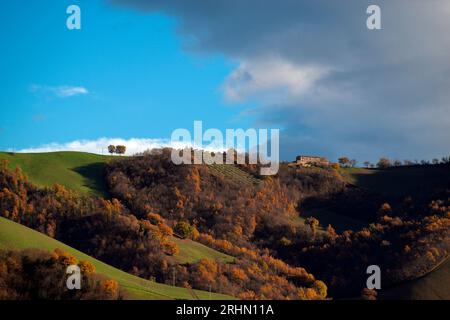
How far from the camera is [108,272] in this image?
404 ft

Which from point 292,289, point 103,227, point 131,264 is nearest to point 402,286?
point 292,289

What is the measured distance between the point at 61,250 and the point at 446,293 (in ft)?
278

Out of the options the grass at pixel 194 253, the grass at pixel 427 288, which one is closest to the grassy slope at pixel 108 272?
the grass at pixel 194 253

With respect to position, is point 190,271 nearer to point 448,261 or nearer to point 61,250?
point 61,250

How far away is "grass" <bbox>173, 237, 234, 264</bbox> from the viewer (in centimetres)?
15843

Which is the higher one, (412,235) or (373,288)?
(412,235)

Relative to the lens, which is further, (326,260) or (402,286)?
(326,260)

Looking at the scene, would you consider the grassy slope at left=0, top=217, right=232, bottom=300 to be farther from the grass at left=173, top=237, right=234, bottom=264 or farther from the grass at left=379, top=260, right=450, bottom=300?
the grass at left=379, top=260, right=450, bottom=300

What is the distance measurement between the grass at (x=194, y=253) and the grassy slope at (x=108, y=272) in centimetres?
2586

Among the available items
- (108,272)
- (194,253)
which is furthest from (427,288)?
(108,272)

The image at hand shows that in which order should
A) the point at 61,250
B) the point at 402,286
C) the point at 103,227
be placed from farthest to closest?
1. the point at 103,227
2. the point at 402,286
3. the point at 61,250

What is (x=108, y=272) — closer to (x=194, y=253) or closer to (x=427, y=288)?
(x=194, y=253)

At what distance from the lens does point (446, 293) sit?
471 ft

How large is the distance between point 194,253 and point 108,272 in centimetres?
4534
